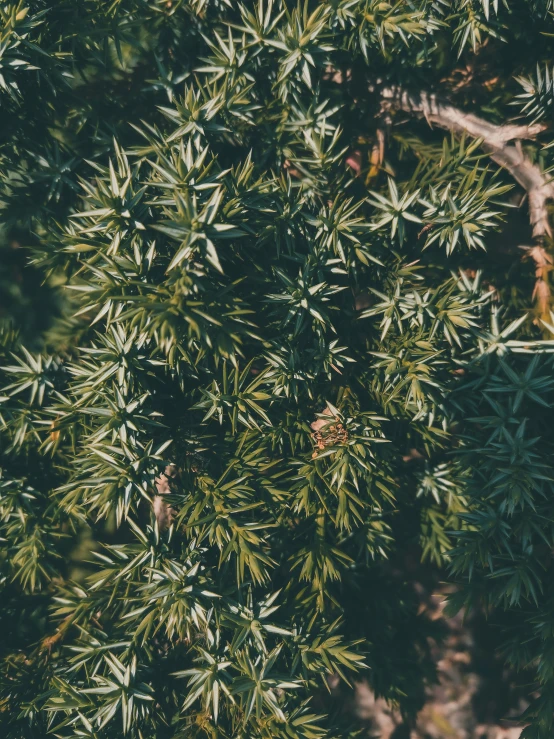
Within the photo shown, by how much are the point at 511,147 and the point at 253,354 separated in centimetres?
142

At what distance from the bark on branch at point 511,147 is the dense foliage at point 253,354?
0.14ft

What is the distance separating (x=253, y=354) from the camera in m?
1.92

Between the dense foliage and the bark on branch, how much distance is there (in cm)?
4

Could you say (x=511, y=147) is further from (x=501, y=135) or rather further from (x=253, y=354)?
(x=253, y=354)

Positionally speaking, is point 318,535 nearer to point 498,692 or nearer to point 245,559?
point 245,559

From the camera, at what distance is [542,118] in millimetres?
2066

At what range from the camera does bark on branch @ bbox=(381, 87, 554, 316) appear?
2.12 meters

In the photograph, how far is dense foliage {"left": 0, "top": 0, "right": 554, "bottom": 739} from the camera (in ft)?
5.67

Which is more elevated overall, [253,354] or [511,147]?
[511,147]

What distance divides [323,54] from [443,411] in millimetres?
1441

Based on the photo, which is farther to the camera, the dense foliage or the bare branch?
the bare branch

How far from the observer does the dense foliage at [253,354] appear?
173cm

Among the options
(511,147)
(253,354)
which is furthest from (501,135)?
(253,354)

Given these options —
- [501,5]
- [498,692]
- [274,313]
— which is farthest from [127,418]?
[498,692]
